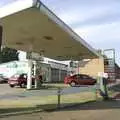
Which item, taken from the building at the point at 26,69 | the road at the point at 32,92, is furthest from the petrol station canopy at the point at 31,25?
the building at the point at 26,69

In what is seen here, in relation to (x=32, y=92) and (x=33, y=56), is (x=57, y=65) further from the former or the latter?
(x=32, y=92)

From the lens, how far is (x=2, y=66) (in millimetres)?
73500

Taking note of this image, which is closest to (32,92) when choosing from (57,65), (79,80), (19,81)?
(19,81)

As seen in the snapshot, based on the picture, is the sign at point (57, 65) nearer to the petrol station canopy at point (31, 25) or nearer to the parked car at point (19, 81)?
the parked car at point (19, 81)

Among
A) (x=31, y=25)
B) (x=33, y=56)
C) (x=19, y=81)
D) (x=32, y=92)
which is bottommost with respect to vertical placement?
(x=32, y=92)

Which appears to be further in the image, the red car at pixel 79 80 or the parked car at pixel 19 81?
the red car at pixel 79 80

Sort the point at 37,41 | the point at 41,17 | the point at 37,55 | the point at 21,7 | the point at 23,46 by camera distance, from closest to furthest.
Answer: the point at 21,7 → the point at 41,17 → the point at 37,41 → the point at 23,46 → the point at 37,55

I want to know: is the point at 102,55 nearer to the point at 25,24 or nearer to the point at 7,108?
the point at 25,24

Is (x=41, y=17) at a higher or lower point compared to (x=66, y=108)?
higher

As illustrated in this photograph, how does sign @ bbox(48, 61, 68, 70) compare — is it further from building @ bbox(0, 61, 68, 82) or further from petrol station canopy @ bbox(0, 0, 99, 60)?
petrol station canopy @ bbox(0, 0, 99, 60)

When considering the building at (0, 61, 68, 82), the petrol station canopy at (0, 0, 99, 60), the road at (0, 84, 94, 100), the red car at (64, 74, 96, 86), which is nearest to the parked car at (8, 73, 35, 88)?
the petrol station canopy at (0, 0, 99, 60)

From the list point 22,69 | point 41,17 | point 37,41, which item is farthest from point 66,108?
Answer: point 22,69

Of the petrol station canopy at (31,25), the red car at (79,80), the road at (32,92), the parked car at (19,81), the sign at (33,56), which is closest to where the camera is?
the petrol station canopy at (31,25)

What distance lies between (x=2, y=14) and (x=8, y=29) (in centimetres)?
731
